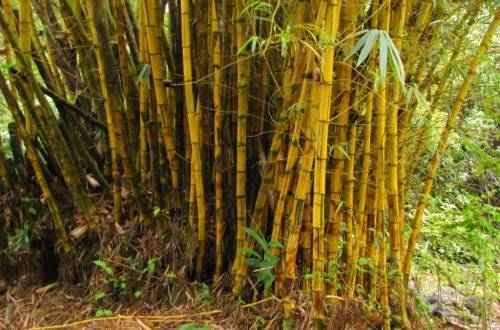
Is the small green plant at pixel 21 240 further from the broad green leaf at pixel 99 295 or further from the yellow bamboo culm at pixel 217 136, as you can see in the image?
the yellow bamboo culm at pixel 217 136

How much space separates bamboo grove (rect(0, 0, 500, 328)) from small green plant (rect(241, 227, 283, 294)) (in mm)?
31

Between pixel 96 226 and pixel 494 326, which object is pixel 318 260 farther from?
pixel 494 326

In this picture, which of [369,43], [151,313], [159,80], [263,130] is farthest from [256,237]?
[369,43]

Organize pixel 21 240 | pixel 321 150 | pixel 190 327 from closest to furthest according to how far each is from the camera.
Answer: pixel 321 150 → pixel 190 327 → pixel 21 240

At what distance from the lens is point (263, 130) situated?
1.86 m

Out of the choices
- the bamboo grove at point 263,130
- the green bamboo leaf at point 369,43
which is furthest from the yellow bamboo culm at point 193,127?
the green bamboo leaf at point 369,43

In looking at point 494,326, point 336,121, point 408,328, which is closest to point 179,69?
point 336,121

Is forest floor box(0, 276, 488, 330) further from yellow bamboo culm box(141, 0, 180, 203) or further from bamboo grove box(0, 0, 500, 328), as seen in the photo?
yellow bamboo culm box(141, 0, 180, 203)

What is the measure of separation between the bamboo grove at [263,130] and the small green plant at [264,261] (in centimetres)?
3

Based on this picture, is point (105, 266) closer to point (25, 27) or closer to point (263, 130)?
point (263, 130)

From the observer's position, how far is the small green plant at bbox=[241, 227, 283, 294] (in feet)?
5.45

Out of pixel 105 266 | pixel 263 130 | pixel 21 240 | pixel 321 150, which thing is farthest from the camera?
pixel 21 240

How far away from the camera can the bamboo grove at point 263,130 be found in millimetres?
1519

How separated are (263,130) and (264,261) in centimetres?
53
